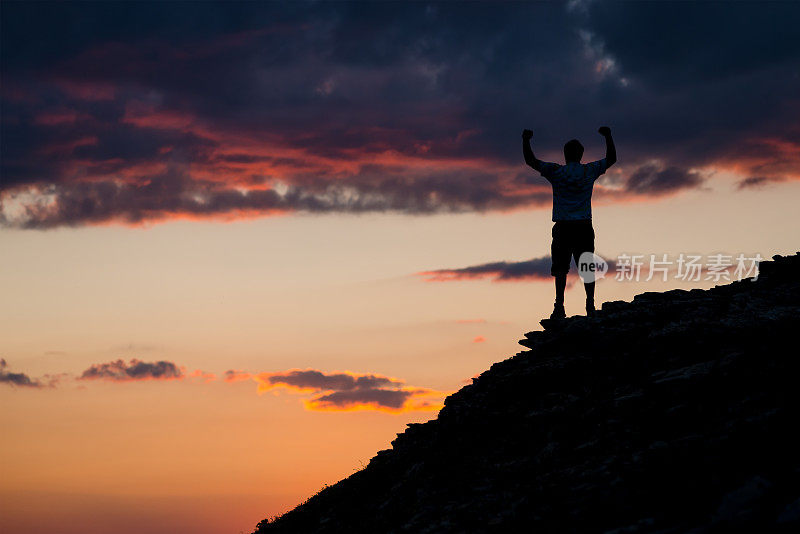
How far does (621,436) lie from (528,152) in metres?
7.20

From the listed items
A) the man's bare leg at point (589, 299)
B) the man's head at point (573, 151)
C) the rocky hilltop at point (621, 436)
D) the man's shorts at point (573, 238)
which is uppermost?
the man's head at point (573, 151)

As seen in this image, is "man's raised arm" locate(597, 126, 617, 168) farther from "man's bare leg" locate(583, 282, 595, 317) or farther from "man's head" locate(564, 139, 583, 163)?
"man's bare leg" locate(583, 282, 595, 317)

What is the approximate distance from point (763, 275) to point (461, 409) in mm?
8204

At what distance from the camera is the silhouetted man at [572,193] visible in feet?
60.8

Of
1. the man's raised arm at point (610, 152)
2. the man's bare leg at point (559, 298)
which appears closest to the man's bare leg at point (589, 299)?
the man's bare leg at point (559, 298)

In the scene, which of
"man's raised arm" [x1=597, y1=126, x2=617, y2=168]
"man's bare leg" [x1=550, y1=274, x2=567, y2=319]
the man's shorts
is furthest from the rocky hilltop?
"man's raised arm" [x1=597, y1=126, x2=617, y2=168]

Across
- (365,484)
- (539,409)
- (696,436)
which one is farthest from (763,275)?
(365,484)

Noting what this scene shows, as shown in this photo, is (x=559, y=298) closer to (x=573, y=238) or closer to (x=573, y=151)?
(x=573, y=238)

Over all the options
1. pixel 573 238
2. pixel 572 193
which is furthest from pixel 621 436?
pixel 572 193

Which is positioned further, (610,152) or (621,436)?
(610,152)

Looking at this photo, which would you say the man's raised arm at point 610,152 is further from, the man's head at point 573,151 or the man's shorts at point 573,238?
the man's shorts at point 573,238

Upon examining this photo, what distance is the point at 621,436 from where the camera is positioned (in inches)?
552

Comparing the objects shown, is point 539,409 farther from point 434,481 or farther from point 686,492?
point 686,492

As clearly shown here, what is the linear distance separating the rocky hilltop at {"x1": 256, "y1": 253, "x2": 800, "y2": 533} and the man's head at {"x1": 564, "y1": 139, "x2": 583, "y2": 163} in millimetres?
3623
